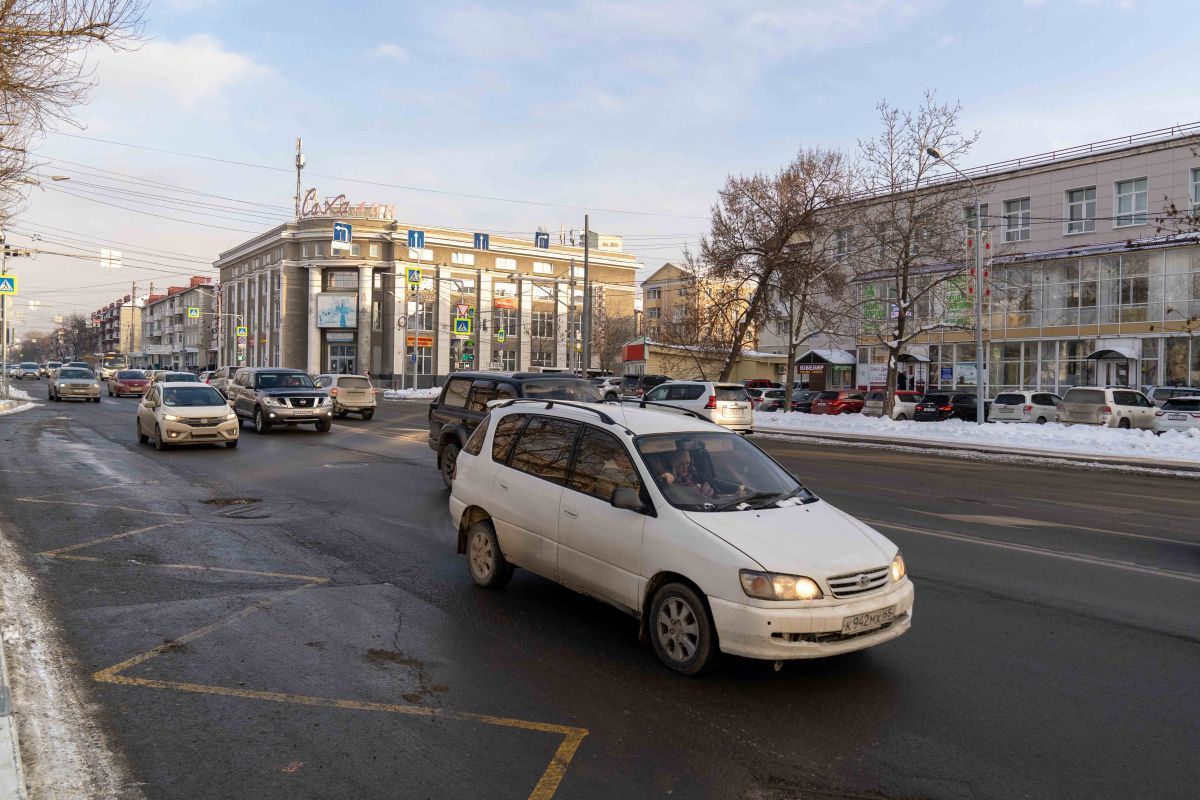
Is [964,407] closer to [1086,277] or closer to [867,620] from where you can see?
[1086,277]

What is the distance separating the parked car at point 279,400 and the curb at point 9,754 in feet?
61.5

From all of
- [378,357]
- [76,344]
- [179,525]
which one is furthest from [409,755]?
[76,344]

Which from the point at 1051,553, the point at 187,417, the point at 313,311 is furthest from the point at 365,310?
the point at 1051,553

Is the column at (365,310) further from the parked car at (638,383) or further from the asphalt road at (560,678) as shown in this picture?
the asphalt road at (560,678)

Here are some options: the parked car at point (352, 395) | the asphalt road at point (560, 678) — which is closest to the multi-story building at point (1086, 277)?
the parked car at point (352, 395)

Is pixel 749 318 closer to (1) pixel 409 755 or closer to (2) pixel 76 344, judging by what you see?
(1) pixel 409 755

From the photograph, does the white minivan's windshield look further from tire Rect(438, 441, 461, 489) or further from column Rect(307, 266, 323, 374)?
column Rect(307, 266, 323, 374)

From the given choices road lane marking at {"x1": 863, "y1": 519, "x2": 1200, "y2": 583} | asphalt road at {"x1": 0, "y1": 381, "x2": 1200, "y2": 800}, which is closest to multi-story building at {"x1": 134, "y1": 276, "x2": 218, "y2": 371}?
asphalt road at {"x1": 0, "y1": 381, "x2": 1200, "y2": 800}

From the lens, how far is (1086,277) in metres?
40.2

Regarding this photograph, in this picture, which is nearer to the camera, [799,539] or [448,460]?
[799,539]

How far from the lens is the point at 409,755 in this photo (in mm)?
4145

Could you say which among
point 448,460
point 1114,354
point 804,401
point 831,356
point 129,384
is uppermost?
point 831,356

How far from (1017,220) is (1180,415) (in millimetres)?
19401

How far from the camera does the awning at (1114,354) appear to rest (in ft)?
126
